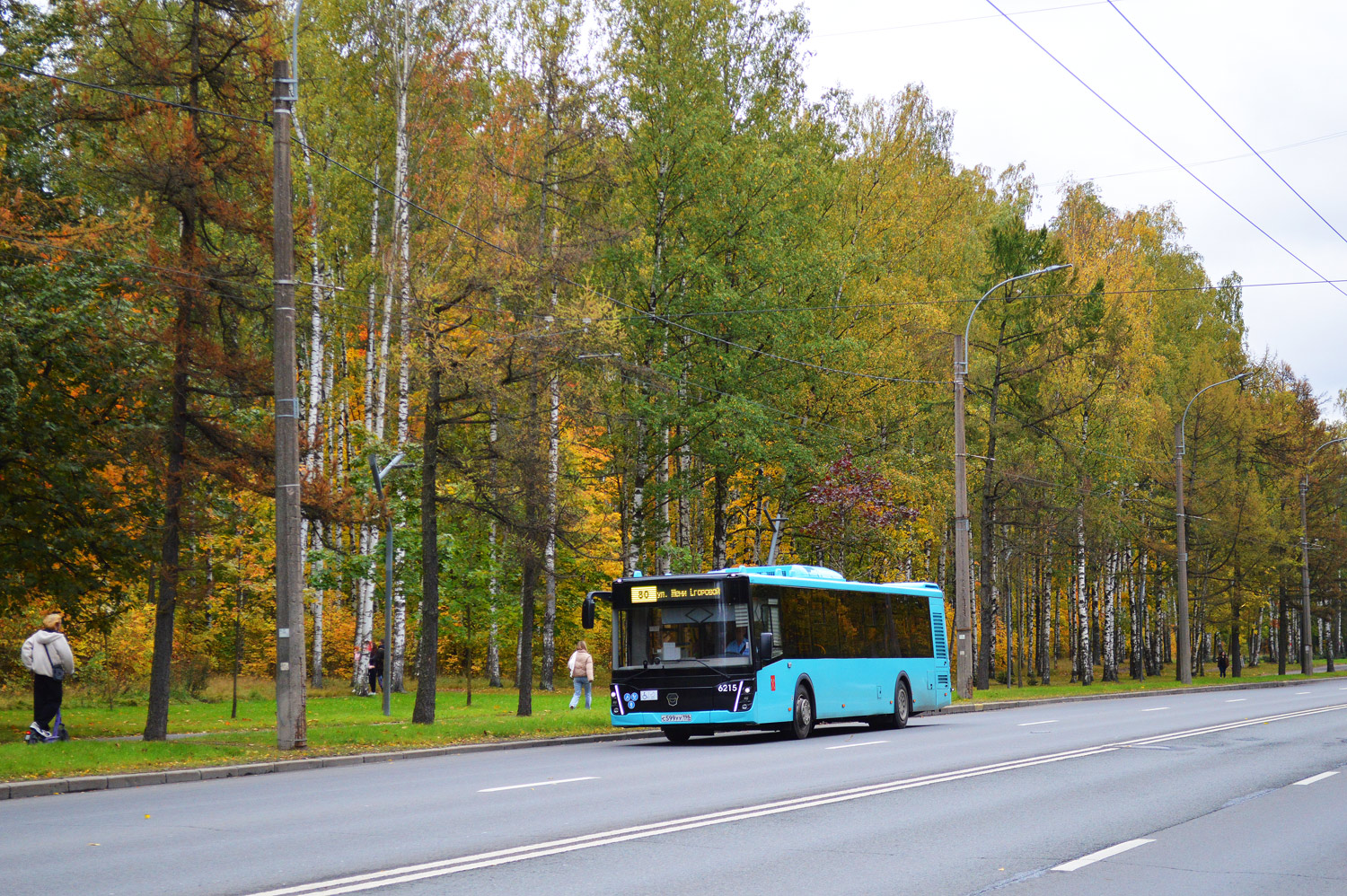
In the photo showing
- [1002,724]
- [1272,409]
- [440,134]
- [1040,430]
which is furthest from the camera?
[1272,409]

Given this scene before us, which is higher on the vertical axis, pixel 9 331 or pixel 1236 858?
pixel 9 331

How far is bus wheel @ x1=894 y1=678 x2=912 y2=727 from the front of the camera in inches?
1033

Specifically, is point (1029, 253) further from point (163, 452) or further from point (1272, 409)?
point (163, 452)

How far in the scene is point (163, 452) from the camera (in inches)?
827

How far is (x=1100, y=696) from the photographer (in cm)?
4075

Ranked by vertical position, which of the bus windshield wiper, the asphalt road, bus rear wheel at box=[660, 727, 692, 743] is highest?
the bus windshield wiper

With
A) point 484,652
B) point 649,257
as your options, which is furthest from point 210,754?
point 484,652

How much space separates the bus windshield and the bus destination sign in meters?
0.09

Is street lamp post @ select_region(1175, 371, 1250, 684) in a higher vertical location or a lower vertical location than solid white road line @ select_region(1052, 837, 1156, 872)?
higher

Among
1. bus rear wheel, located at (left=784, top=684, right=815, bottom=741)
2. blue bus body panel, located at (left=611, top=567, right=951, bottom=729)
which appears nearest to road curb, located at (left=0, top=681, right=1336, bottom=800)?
blue bus body panel, located at (left=611, top=567, right=951, bottom=729)

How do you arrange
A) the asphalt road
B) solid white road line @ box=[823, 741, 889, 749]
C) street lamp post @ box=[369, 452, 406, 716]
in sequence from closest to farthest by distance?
1. the asphalt road
2. solid white road line @ box=[823, 741, 889, 749]
3. street lamp post @ box=[369, 452, 406, 716]

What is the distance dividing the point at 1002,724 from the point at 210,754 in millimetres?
14641

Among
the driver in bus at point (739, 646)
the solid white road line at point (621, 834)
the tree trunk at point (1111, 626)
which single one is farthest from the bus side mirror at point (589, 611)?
the tree trunk at point (1111, 626)

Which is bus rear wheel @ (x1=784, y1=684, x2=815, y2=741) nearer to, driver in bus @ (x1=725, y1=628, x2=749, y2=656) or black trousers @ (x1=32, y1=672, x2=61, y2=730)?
driver in bus @ (x1=725, y1=628, x2=749, y2=656)
